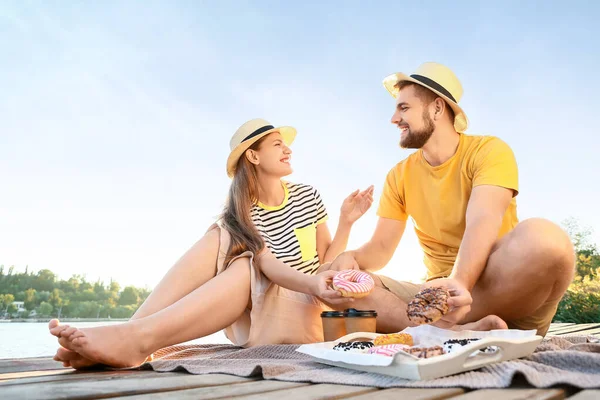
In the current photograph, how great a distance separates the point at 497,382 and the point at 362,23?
44.2 ft

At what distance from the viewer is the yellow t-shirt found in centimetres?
249

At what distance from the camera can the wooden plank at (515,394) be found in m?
1.13

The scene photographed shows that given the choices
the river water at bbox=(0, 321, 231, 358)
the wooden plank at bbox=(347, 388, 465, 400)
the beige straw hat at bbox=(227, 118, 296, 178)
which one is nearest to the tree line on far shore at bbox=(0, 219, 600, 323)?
the river water at bbox=(0, 321, 231, 358)

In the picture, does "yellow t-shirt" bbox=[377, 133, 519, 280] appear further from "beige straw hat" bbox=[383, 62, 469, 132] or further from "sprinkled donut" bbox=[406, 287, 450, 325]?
"sprinkled donut" bbox=[406, 287, 450, 325]

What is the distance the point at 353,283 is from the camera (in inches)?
91.2

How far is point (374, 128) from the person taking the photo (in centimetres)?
1177

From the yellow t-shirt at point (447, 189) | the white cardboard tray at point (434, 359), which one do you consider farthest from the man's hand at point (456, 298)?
the yellow t-shirt at point (447, 189)

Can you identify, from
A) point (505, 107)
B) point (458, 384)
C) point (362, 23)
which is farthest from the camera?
point (362, 23)

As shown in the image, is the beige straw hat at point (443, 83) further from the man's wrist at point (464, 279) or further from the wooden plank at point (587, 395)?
the wooden plank at point (587, 395)

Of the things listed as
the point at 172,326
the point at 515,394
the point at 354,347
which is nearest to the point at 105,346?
the point at 172,326

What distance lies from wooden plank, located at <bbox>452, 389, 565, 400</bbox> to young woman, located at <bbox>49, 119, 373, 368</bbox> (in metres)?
1.10

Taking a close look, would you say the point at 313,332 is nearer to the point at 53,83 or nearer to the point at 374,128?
the point at 374,128

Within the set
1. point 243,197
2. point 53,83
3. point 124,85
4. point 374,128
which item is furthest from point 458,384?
point 53,83

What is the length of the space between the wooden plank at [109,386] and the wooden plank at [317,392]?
0.22 metres
